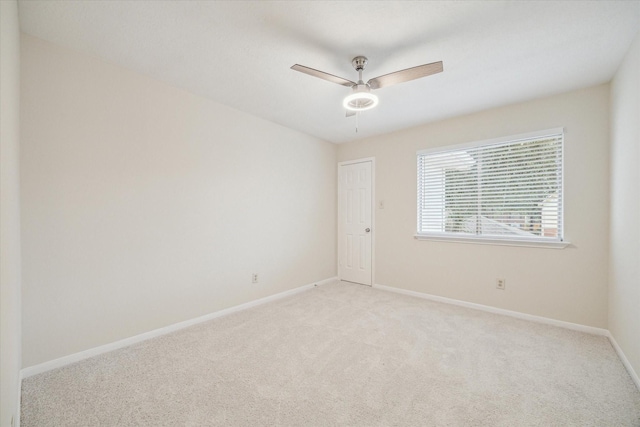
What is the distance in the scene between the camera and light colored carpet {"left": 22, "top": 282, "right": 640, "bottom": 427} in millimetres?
1604

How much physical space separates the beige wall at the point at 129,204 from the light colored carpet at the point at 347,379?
14.2 inches

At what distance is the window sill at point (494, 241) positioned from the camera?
9.44ft

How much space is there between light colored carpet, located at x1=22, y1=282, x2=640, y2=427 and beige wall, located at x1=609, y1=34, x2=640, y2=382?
314 mm

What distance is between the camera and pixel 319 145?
4.55m

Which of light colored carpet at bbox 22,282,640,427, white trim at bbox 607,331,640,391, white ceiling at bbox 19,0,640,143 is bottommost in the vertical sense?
light colored carpet at bbox 22,282,640,427

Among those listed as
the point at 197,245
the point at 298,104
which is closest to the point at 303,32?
the point at 298,104

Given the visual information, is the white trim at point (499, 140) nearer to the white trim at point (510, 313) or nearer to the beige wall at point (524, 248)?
the beige wall at point (524, 248)

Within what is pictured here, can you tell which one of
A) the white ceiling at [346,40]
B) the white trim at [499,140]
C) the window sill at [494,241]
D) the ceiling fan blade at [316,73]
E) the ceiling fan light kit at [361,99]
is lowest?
the window sill at [494,241]

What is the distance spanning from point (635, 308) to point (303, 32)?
3.09 metres

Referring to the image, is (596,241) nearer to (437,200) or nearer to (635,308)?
(635,308)

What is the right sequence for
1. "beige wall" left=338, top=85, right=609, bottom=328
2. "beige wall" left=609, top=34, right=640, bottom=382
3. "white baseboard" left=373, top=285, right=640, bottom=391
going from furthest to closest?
"beige wall" left=338, top=85, right=609, bottom=328 < "white baseboard" left=373, top=285, right=640, bottom=391 < "beige wall" left=609, top=34, right=640, bottom=382

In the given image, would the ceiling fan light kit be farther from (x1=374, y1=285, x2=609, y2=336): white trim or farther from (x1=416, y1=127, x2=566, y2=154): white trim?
(x1=374, y1=285, x2=609, y2=336): white trim

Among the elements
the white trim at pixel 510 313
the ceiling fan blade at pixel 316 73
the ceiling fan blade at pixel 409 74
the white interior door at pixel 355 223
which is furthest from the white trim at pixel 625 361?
the ceiling fan blade at pixel 316 73

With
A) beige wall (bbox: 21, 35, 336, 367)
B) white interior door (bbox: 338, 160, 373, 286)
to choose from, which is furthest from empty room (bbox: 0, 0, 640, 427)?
white interior door (bbox: 338, 160, 373, 286)
